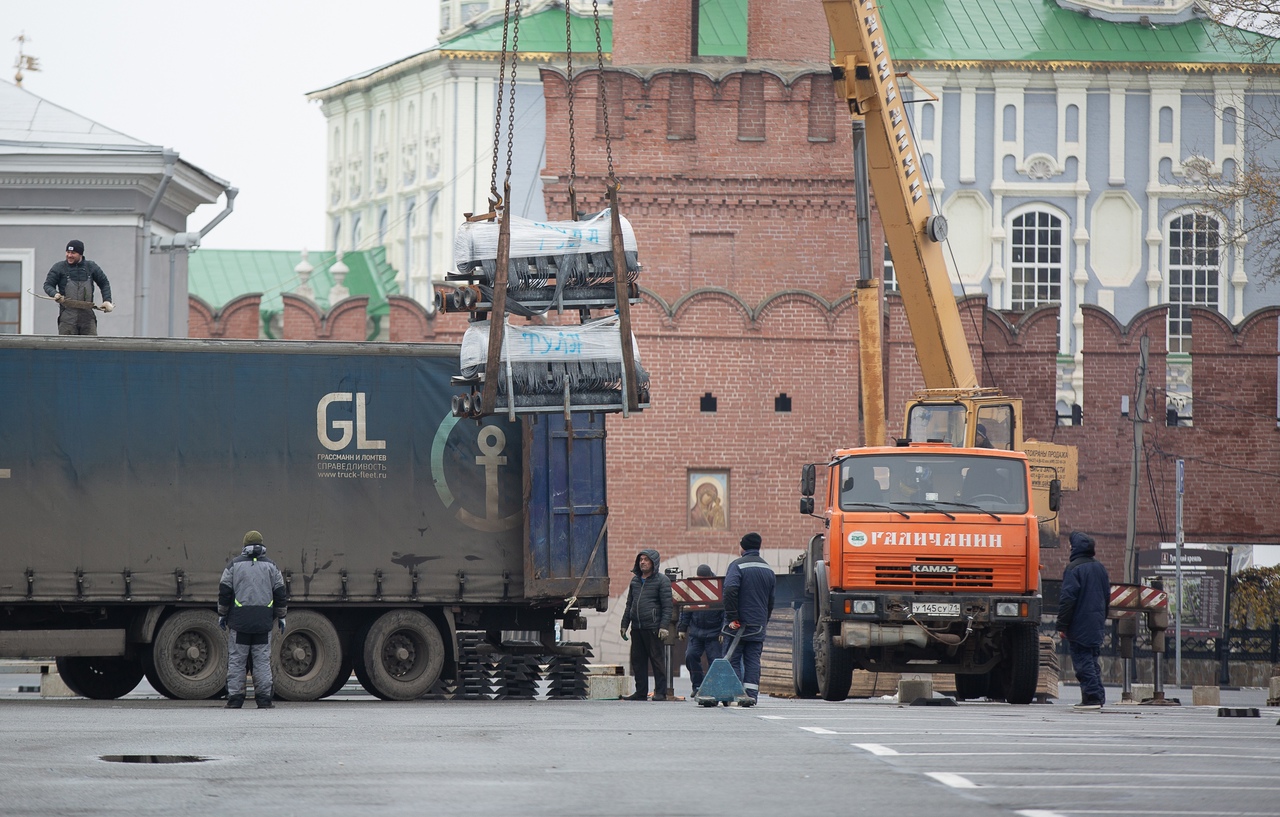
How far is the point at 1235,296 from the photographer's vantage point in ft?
278

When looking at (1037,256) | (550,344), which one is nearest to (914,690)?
(550,344)

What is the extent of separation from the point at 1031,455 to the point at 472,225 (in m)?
20.7

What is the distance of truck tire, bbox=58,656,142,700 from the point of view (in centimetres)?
2027

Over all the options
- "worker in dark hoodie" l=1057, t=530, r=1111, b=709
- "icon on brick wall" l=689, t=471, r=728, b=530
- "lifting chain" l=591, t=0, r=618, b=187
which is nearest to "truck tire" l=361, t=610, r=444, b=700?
"lifting chain" l=591, t=0, r=618, b=187

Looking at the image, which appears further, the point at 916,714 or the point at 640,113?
the point at 640,113

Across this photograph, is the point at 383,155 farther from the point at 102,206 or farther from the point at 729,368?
the point at 102,206

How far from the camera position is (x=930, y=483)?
18672 millimetres

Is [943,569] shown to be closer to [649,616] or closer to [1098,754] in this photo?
[649,616]

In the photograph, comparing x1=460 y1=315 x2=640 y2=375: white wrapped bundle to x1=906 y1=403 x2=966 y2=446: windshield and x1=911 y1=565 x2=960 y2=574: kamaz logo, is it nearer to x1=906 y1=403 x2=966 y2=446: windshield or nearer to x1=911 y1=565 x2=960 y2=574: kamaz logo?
x1=911 y1=565 x2=960 y2=574: kamaz logo

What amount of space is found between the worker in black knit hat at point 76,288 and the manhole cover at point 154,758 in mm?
9604

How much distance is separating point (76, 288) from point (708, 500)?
18.7 metres

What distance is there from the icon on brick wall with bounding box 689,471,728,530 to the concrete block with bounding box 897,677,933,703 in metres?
17.7

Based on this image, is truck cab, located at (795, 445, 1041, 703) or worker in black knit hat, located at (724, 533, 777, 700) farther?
truck cab, located at (795, 445, 1041, 703)

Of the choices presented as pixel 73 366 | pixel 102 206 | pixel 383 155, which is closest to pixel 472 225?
pixel 73 366
